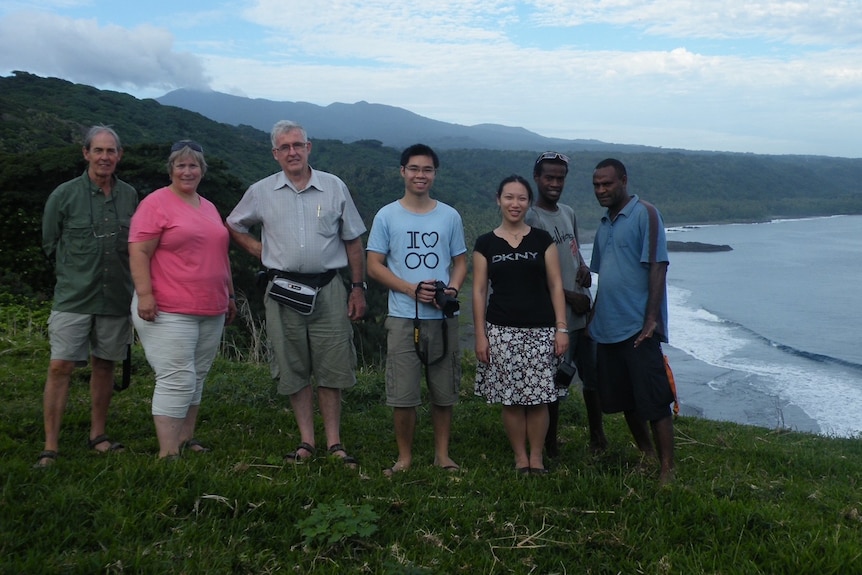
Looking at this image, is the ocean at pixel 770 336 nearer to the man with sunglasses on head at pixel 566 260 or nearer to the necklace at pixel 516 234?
the man with sunglasses on head at pixel 566 260

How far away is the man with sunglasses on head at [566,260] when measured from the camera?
14.1 ft

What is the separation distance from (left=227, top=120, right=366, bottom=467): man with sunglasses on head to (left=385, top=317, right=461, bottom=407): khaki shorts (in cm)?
27

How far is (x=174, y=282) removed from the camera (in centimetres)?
369

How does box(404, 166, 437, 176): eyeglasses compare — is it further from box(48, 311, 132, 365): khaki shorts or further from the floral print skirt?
box(48, 311, 132, 365): khaki shorts

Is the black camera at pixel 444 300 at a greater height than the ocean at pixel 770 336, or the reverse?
the black camera at pixel 444 300

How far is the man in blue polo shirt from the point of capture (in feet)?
12.9

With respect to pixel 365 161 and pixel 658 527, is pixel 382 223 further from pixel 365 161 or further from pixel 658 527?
pixel 365 161

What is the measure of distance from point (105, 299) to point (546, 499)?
247 cm

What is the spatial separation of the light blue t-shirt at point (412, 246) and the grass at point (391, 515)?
89cm

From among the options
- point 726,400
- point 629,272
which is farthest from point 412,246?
point 726,400

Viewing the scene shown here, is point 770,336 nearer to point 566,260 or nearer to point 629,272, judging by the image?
point 566,260

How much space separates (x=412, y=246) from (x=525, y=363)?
0.87 m

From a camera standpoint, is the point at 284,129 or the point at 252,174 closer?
the point at 284,129

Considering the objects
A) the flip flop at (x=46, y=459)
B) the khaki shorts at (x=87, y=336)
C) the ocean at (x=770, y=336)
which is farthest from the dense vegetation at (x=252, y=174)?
the ocean at (x=770, y=336)
